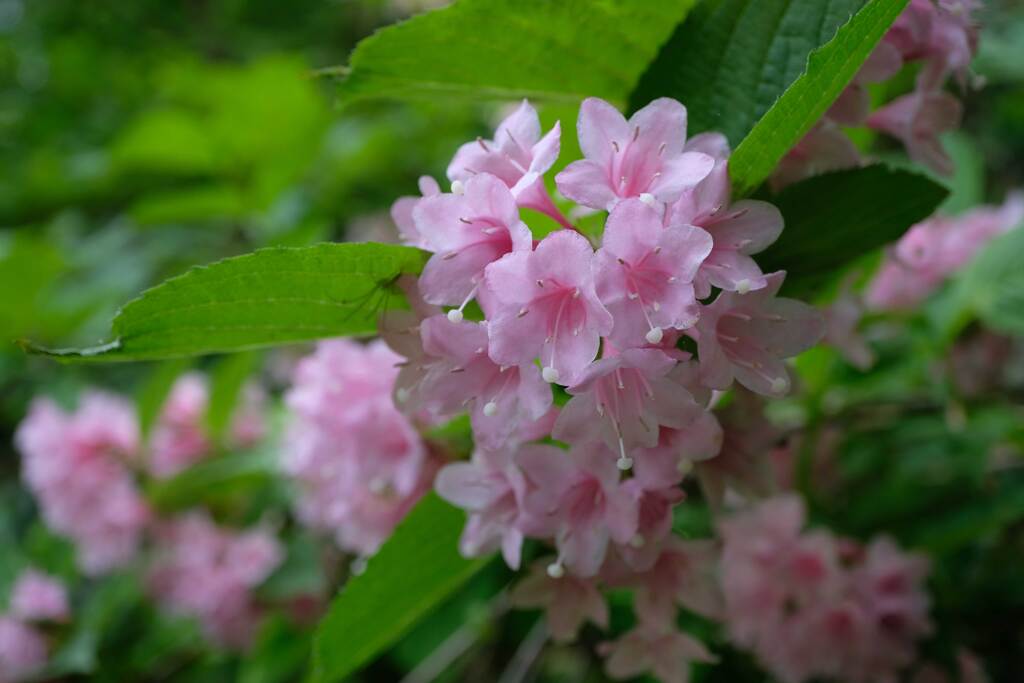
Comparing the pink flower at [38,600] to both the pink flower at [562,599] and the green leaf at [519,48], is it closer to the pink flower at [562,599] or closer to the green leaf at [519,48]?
the pink flower at [562,599]

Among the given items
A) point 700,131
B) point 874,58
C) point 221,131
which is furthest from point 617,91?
point 221,131

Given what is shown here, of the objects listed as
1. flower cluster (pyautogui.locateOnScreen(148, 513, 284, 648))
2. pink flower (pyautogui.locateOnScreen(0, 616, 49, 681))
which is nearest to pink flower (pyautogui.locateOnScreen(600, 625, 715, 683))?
flower cluster (pyautogui.locateOnScreen(148, 513, 284, 648))

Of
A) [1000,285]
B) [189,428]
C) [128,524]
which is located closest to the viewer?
[1000,285]

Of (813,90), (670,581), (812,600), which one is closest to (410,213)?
(813,90)

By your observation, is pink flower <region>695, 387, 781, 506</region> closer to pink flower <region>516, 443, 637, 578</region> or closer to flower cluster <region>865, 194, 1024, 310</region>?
pink flower <region>516, 443, 637, 578</region>

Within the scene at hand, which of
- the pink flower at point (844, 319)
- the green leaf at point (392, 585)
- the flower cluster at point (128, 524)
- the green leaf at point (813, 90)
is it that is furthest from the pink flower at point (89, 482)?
the green leaf at point (813, 90)

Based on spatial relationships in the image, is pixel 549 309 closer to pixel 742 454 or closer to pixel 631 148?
pixel 631 148
